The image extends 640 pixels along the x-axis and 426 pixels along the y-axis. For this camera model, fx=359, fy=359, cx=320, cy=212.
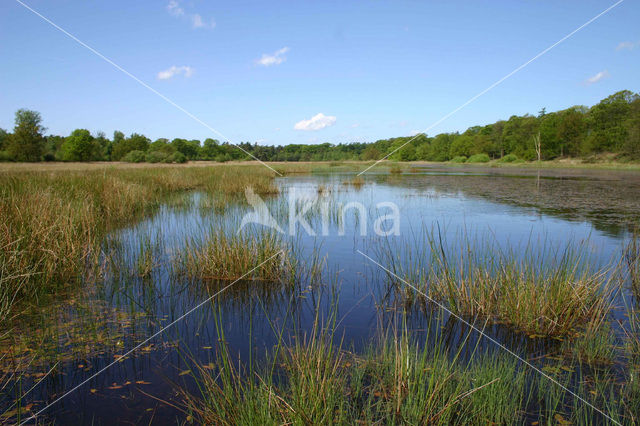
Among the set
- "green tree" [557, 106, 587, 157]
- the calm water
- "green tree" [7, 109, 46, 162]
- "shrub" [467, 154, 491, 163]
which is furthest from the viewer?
"shrub" [467, 154, 491, 163]

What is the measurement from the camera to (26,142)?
38.5 metres

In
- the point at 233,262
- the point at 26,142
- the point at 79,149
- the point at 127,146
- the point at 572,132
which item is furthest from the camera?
the point at 127,146

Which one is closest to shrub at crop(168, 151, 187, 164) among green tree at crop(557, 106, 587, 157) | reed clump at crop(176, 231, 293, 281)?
reed clump at crop(176, 231, 293, 281)

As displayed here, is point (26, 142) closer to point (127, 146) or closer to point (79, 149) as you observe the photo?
point (79, 149)

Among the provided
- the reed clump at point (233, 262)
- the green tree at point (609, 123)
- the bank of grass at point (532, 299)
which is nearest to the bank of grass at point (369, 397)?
the bank of grass at point (532, 299)

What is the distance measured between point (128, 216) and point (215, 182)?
7.01 metres

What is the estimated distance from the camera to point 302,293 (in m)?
4.36

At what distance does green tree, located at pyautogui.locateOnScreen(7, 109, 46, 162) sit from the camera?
37.6 m

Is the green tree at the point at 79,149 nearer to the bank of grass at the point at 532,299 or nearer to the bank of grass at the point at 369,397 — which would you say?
the bank of grass at the point at 532,299

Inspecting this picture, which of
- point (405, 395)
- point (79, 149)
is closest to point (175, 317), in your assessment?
point (405, 395)

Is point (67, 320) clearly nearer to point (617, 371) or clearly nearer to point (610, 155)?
point (617, 371)

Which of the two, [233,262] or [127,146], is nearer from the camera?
[233,262]

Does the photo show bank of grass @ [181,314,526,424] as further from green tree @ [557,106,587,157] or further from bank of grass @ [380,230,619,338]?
green tree @ [557,106,587,157]

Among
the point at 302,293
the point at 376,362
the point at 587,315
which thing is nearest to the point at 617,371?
the point at 587,315
